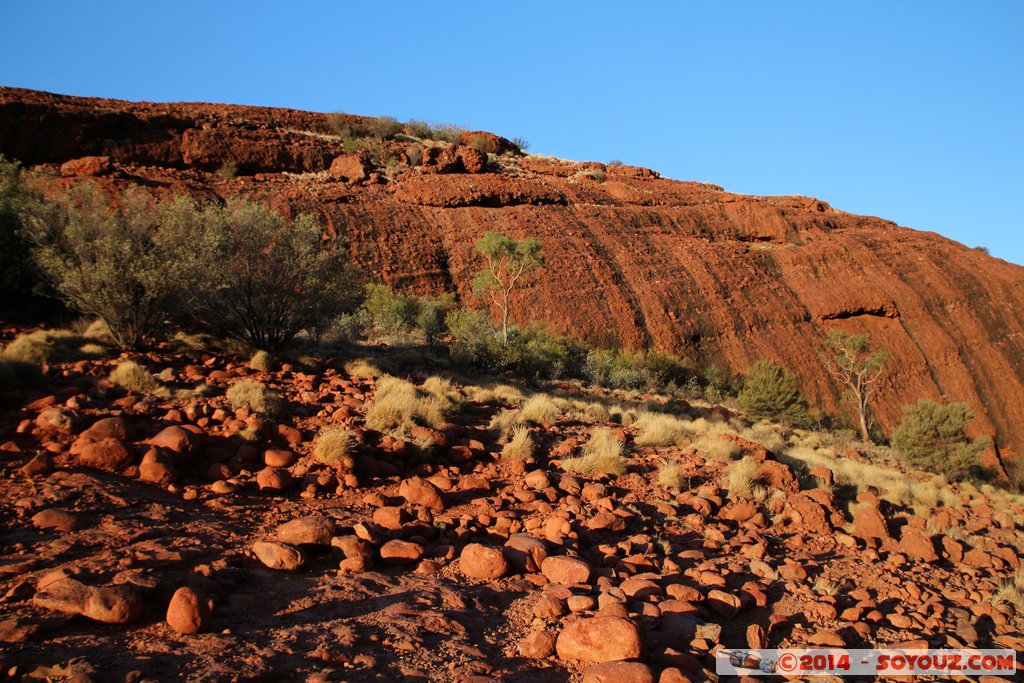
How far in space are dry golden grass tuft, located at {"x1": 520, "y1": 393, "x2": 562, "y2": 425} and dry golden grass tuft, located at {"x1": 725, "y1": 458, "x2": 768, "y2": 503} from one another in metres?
2.71

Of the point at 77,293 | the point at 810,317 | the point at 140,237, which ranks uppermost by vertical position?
the point at 810,317

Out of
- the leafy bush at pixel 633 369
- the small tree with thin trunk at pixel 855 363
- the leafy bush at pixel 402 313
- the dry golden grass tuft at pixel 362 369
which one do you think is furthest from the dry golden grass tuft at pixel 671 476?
the small tree with thin trunk at pixel 855 363

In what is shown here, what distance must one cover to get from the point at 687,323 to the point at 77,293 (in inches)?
840

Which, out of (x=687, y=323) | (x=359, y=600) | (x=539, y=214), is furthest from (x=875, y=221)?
(x=359, y=600)

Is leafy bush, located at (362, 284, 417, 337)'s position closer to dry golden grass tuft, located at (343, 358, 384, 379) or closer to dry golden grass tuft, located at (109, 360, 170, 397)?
dry golden grass tuft, located at (343, 358, 384, 379)

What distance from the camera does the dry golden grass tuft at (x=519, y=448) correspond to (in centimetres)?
751

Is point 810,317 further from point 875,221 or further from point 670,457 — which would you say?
point 670,457

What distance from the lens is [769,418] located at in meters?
19.0

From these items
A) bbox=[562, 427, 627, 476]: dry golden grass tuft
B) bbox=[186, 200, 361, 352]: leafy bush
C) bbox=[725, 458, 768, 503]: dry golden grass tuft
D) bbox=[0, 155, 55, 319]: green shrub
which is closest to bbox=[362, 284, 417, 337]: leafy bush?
bbox=[186, 200, 361, 352]: leafy bush

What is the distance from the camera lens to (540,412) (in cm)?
945

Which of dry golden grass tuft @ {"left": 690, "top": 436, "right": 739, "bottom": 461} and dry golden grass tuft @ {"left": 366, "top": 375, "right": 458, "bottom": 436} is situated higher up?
dry golden grass tuft @ {"left": 366, "top": 375, "right": 458, "bottom": 436}

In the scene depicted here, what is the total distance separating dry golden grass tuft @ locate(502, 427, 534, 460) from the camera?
7.51 metres

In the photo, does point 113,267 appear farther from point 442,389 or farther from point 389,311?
point 389,311

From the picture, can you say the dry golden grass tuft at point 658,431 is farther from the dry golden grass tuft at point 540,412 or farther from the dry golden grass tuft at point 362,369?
the dry golden grass tuft at point 362,369
